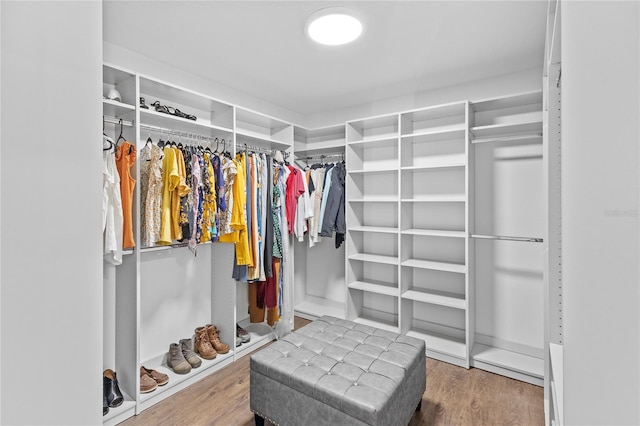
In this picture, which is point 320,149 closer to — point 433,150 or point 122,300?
point 433,150

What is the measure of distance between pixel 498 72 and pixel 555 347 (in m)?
2.16

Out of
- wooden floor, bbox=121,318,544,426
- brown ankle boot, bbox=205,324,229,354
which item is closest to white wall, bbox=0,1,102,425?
wooden floor, bbox=121,318,544,426

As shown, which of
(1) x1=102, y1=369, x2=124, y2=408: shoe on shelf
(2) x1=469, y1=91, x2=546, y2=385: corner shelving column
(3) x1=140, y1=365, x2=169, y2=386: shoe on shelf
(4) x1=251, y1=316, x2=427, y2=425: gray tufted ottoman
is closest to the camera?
(4) x1=251, y1=316, x2=427, y2=425: gray tufted ottoman

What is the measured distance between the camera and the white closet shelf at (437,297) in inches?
99.6

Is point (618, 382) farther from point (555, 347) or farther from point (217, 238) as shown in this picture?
point (217, 238)

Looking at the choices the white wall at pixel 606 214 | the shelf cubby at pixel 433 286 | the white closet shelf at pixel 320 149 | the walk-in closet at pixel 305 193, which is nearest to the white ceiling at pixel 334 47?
the walk-in closet at pixel 305 193

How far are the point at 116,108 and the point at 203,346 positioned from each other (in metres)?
1.83

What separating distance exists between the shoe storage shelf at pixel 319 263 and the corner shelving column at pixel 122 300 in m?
1.69

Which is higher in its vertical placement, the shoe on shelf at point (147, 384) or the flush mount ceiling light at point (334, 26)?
the flush mount ceiling light at point (334, 26)

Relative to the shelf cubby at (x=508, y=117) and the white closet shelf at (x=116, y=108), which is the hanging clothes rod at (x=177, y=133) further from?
the shelf cubby at (x=508, y=117)

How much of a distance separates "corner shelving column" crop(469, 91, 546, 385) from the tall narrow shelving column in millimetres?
776

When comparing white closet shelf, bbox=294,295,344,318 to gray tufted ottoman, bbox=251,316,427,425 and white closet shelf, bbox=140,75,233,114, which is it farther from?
white closet shelf, bbox=140,75,233,114

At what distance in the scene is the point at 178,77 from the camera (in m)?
2.43

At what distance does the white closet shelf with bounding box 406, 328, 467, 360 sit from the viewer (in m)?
2.50
